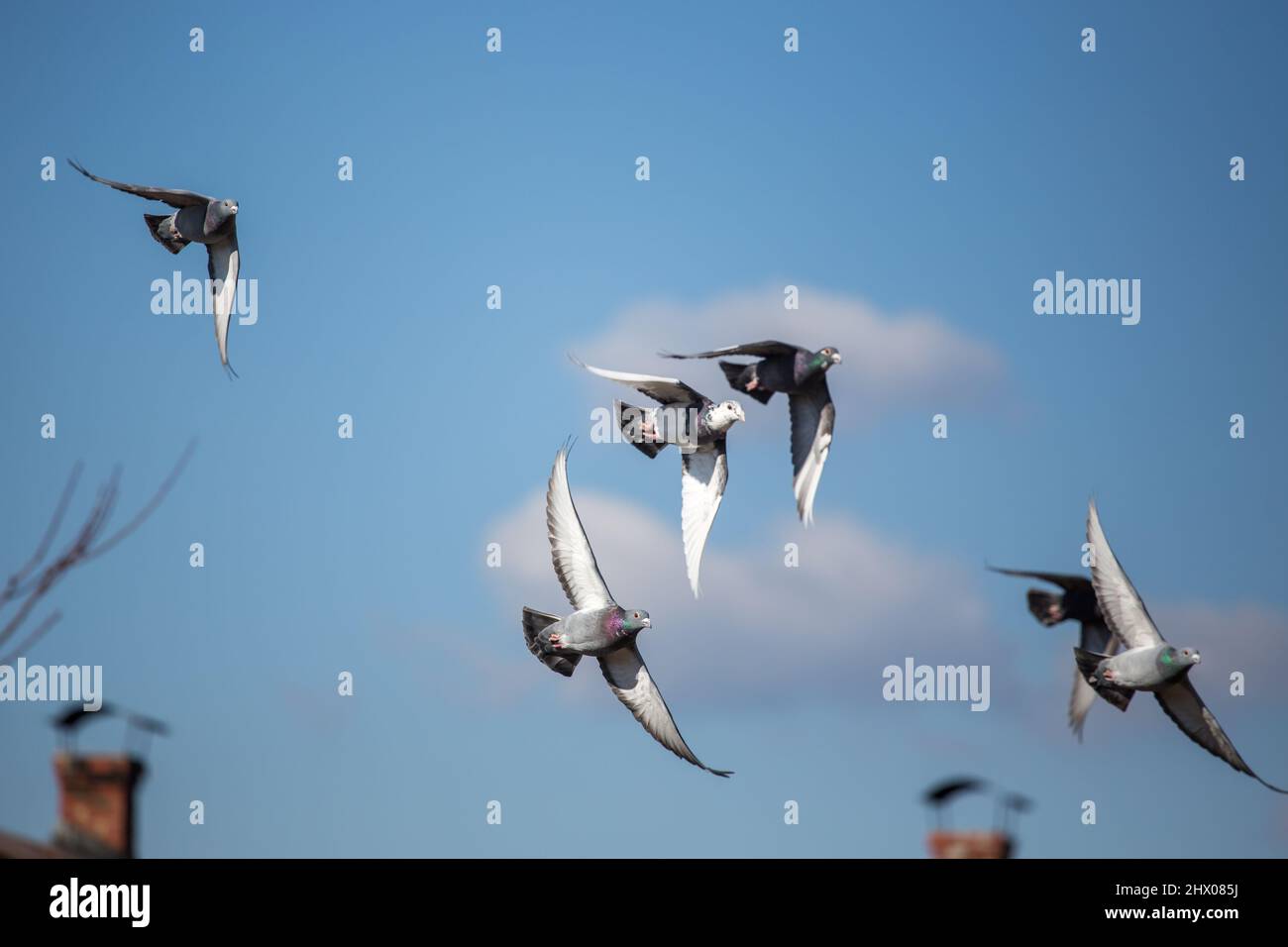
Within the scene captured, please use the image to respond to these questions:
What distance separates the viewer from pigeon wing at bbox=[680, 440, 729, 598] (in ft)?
72.3

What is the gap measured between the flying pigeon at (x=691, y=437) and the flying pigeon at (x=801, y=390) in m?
0.78

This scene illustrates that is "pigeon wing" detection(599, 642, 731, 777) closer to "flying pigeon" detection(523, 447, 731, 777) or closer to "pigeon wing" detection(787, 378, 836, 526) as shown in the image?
"flying pigeon" detection(523, 447, 731, 777)

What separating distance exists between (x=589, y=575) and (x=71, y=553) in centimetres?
1544

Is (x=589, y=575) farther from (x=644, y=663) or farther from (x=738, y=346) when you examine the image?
(x=738, y=346)

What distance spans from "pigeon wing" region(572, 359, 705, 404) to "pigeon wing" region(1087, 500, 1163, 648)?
5171 mm

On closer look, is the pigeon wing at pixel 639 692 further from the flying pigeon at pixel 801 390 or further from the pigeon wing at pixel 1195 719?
the pigeon wing at pixel 1195 719

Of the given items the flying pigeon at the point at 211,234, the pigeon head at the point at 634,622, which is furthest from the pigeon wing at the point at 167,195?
the pigeon head at the point at 634,622

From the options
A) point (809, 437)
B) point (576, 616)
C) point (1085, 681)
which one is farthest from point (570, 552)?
point (1085, 681)

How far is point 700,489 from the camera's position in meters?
22.2

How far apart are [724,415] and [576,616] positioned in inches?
123

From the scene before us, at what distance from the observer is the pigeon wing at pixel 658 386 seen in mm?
21250
